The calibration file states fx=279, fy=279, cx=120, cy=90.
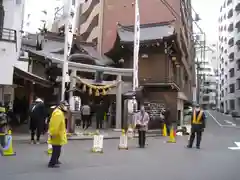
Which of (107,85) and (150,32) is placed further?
(150,32)

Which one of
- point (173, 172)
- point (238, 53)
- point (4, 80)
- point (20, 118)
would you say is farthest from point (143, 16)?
point (238, 53)

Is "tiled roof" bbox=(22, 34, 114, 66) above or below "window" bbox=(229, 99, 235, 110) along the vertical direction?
above

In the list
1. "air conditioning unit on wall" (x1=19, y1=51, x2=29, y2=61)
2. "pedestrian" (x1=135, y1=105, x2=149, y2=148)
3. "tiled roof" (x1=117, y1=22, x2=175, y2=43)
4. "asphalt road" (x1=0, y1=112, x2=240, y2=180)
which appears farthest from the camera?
"tiled roof" (x1=117, y1=22, x2=175, y2=43)

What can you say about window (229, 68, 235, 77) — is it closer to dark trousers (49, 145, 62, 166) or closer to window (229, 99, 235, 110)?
window (229, 99, 235, 110)

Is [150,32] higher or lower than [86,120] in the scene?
higher

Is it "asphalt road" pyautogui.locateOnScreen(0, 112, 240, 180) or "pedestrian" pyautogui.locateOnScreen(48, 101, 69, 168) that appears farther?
"pedestrian" pyautogui.locateOnScreen(48, 101, 69, 168)

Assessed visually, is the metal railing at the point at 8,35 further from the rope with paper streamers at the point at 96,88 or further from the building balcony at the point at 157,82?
the building balcony at the point at 157,82

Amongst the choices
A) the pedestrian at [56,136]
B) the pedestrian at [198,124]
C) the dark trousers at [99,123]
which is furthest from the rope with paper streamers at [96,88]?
the pedestrian at [56,136]

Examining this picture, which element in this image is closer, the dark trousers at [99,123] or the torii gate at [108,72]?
the torii gate at [108,72]

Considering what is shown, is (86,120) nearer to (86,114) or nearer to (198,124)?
(86,114)

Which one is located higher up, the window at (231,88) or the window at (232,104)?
the window at (231,88)

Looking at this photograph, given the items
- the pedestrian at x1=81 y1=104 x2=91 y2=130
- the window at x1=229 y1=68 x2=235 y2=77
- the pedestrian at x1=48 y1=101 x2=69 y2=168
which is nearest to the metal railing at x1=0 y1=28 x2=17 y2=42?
the pedestrian at x1=81 y1=104 x2=91 y2=130

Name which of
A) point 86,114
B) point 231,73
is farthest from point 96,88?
point 231,73

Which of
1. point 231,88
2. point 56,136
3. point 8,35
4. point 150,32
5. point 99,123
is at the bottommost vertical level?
point 99,123
